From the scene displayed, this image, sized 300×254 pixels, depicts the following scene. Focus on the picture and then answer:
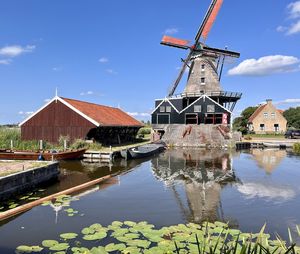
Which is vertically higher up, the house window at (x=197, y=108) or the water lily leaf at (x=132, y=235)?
the house window at (x=197, y=108)

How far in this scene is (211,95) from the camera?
143 ft

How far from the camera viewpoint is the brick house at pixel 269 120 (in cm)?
5909

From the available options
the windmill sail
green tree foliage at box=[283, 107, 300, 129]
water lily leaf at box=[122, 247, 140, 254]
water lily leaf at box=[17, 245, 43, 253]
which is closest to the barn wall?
water lily leaf at box=[17, 245, 43, 253]

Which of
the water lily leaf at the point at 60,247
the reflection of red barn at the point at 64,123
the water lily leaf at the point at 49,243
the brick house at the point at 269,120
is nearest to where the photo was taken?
the water lily leaf at the point at 60,247

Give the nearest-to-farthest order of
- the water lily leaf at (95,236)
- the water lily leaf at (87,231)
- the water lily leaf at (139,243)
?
the water lily leaf at (139,243) < the water lily leaf at (95,236) < the water lily leaf at (87,231)

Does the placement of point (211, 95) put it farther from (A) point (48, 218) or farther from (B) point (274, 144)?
(A) point (48, 218)

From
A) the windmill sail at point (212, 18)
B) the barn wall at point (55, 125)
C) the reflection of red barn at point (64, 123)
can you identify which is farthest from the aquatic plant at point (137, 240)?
the windmill sail at point (212, 18)

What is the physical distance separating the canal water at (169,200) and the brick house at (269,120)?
128ft

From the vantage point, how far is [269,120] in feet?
195

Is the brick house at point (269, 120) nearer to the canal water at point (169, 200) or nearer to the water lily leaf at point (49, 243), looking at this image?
the canal water at point (169, 200)

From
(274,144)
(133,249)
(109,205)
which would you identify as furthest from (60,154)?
(274,144)

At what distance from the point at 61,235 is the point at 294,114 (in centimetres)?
8389

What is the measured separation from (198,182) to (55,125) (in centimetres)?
1856

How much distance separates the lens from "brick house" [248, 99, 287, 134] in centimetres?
5909
